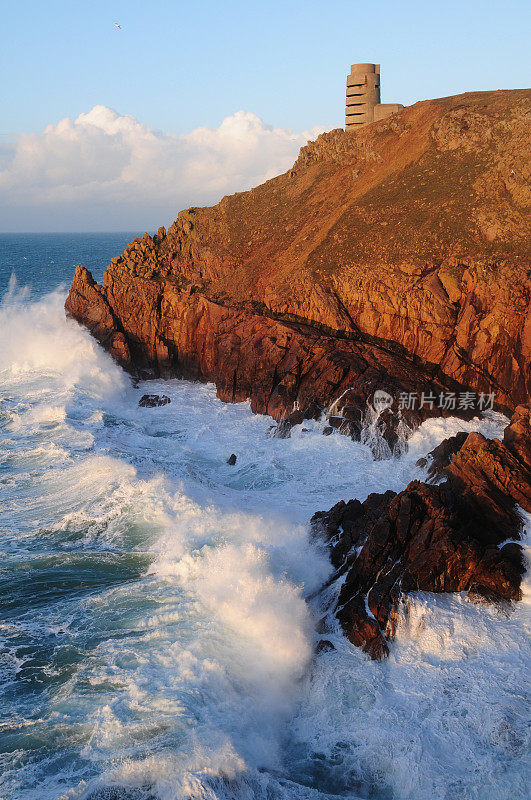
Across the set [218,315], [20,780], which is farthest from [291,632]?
[218,315]

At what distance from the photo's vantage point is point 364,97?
149 ft

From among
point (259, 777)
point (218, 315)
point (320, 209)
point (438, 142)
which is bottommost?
point (259, 777)

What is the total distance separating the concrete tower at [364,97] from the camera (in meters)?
45.2

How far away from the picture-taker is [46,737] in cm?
1255

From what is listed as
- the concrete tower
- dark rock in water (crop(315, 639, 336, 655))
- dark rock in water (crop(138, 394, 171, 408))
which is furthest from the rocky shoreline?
the concrete tower

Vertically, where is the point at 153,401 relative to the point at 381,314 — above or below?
below

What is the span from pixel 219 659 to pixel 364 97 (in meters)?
43.3

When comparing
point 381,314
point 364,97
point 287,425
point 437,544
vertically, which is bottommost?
point 437,544

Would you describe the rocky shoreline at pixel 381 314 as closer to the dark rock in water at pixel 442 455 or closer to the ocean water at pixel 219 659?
the dark rock in water at pixel 442 455

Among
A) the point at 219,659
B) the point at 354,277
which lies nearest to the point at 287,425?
the point at 354,277

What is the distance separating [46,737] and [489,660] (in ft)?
33.7

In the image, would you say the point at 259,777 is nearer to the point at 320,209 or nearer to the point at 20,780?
the point at 20,780

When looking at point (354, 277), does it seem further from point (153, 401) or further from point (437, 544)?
point (437, 544)

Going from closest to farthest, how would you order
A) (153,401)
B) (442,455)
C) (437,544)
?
(437,544) < (442,455) < (153,401)
